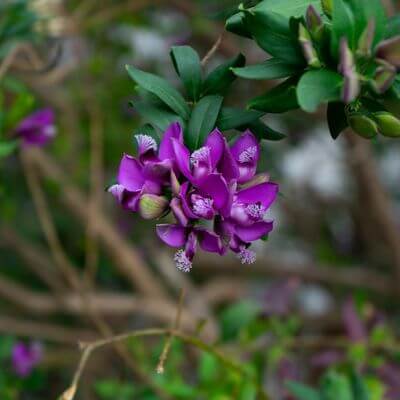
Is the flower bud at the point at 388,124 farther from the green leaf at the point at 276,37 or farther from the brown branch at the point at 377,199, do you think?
the brown branch at the point at 377,199

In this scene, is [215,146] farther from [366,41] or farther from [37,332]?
[37,332]

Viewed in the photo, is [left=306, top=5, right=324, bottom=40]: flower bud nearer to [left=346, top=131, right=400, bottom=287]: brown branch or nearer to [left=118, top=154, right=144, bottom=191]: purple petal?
[left=118, top=154, right=144, bottom=191]: purple petal

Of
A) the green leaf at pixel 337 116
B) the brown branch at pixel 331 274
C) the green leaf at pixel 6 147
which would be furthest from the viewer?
the brown branch at pixel 331 274

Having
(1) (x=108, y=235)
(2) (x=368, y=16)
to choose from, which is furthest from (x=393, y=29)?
(1) (x=108, y=235)

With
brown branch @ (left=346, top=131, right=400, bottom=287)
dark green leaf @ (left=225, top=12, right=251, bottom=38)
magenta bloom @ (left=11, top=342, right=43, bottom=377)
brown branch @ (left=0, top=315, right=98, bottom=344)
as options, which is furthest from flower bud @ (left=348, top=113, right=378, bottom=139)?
brown branch @ (left=346, top=131, right=400, bottom=287)

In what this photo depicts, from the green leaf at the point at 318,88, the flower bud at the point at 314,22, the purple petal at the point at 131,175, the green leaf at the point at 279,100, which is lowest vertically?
the purple petal at the point at 131,175

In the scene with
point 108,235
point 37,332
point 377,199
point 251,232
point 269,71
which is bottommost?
point 377,199

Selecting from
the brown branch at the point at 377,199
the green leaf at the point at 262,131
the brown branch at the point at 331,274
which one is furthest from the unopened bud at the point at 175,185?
the brown branch at the point at 331,274
